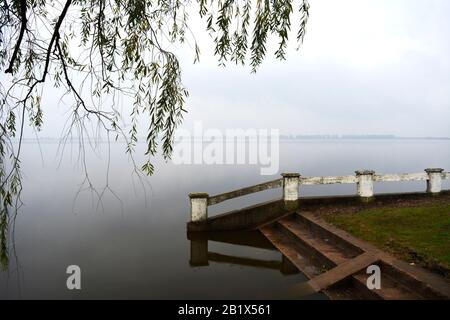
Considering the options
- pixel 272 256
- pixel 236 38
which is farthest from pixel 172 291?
pixel 236 38

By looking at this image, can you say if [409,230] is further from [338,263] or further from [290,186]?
[290,186]

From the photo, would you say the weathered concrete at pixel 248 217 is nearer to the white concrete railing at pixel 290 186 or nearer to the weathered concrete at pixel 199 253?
the white concrete railing at pixel 290 186

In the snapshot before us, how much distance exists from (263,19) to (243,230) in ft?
27.2

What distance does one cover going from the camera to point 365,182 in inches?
446

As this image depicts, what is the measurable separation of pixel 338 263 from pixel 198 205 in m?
4.97

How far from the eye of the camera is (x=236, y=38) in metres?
4.00

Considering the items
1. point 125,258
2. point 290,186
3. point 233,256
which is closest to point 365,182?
point 290,186

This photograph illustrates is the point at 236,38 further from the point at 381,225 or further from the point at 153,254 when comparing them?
the point at 153,254

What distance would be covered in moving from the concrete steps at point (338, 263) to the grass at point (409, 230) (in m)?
0.57

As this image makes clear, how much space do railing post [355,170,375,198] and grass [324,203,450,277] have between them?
83 cm

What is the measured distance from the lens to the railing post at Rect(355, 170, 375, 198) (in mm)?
11242

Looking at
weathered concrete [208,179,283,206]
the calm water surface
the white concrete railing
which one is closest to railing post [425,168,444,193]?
the white concrete railing

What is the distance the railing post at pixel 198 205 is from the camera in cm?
1046

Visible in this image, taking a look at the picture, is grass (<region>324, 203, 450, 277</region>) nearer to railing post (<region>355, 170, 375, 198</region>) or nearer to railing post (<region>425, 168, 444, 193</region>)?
railing post (<region>355, 170, 375, 198</region>)
